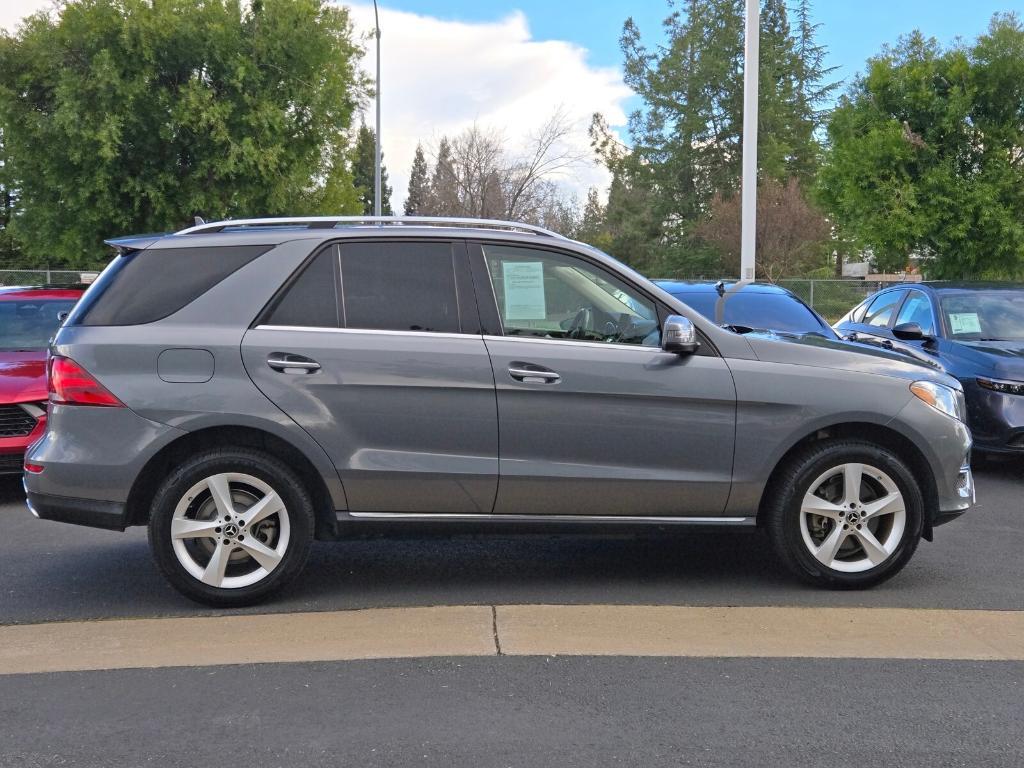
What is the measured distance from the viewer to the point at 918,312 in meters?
9.38

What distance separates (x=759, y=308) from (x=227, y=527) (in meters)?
5.82

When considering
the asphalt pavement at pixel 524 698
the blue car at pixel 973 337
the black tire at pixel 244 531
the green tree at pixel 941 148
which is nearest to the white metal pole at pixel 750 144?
the green tree at pixel 941 148

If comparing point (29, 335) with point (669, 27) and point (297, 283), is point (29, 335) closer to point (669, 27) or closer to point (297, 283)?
point (297, 283)

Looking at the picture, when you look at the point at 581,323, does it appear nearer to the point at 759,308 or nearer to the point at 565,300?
the point at 565,300

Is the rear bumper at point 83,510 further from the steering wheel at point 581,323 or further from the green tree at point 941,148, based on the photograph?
the green tree at point 941,148

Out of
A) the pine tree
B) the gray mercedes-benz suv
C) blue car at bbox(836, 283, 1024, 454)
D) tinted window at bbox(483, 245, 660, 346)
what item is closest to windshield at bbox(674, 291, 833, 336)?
blue car at bbox(836, 283, 1024, 454)

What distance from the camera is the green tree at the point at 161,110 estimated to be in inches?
838

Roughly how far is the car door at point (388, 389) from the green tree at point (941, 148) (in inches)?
562

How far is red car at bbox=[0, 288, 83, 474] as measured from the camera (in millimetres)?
7133

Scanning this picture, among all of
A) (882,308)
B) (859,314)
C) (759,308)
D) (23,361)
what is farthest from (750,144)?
(23,361)

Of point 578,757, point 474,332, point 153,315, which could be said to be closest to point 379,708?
point 578,757

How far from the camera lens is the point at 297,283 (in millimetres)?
4938

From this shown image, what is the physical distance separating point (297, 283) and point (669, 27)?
5515cm

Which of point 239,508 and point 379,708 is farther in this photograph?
point 239,508
